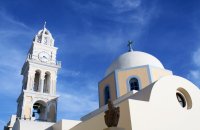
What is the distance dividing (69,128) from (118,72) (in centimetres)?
418

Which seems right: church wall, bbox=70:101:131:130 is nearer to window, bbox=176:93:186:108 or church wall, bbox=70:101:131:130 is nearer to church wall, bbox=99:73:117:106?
window, bbox=176:93:186:108

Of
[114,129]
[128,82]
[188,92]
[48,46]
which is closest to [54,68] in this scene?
[48,46]

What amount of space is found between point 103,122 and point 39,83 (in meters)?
14.8

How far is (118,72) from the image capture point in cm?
1419

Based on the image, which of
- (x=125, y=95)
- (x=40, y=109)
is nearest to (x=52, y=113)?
(x=40, y=109)

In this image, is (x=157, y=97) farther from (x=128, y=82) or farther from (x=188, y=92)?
(x=128, y=82)

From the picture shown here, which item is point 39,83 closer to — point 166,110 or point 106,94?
point 106,94

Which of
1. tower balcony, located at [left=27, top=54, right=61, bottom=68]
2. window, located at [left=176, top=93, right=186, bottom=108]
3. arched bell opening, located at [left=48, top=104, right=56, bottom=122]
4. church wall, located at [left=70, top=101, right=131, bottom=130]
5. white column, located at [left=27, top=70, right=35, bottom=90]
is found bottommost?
church wall, located at [left=70, top=101, right=131, bottom=130]

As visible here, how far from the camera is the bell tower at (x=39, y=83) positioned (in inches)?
Result: 848

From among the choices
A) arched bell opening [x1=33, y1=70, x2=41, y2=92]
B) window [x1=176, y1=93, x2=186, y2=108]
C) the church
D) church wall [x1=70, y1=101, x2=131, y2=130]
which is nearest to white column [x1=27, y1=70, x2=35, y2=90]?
the church

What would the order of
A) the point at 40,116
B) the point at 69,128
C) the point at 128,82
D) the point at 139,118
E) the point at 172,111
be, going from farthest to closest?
the point at 40,116 → the point at 128,82 → the point at 69,128 → the point at 172,111 → the point at 139,118

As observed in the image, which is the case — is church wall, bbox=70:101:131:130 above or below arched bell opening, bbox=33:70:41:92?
below

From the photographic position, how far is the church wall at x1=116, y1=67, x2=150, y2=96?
44.8 ft

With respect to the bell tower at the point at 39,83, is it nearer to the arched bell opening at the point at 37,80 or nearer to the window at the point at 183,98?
the arched bell opening at the point at 37,80
